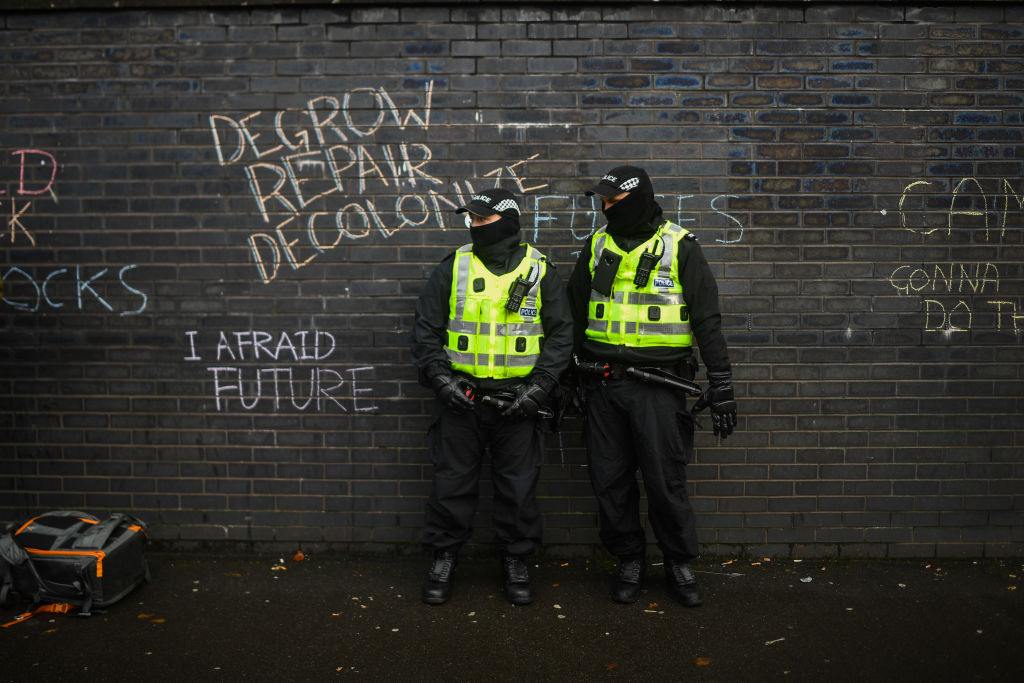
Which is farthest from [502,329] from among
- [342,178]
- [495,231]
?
[342,178]

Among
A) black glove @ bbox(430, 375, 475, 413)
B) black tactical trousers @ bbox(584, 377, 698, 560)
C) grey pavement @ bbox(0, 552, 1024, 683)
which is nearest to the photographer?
grey pavement @ bbox(0, 552, 1024, 683)

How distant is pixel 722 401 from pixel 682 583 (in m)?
1.05

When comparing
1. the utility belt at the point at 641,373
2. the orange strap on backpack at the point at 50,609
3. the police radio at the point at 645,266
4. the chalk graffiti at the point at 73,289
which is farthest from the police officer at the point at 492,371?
the chalk graffiti at the point at 73,289

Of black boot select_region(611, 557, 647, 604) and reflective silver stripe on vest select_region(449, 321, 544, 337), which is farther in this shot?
black boot select_region(611, 557, 647, 604)

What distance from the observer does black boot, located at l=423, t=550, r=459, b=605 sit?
4.06m

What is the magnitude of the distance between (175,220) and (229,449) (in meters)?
1.52

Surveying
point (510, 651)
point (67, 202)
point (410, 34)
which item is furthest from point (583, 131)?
point (67, 202)

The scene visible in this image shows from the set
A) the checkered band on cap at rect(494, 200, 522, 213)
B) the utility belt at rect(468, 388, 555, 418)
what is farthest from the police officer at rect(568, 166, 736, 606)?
the checkered band on cap at rect(494, 200, 522, 213)

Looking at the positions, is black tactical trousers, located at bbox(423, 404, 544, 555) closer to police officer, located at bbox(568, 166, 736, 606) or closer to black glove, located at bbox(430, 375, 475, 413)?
black glove, located at bbox(430, 375, 475, 413)

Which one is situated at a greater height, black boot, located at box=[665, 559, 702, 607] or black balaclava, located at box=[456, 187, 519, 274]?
black balaclava, located at box=[456, 187, 519, 274]

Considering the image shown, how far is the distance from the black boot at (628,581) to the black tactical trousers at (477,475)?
1.63 ft

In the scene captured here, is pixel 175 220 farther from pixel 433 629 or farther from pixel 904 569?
pixel 904 569

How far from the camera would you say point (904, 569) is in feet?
14.8

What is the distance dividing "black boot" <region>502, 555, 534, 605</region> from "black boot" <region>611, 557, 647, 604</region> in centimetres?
49
